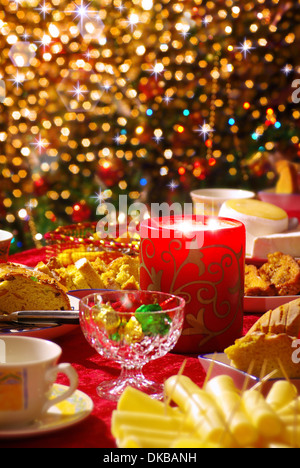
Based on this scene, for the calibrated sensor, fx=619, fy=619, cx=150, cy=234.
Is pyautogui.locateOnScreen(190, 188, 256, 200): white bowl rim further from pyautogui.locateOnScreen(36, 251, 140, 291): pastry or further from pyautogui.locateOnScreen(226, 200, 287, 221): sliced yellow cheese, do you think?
pyautogui.locateOnScreen(36, 251, 140, 291): pastry

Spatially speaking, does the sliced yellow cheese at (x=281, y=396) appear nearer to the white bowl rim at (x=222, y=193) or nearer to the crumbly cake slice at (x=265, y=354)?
the crumbly cake slice at (x=265, y=354)

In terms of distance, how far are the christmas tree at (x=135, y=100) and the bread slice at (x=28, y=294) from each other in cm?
237

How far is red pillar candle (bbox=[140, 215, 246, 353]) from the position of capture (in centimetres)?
99

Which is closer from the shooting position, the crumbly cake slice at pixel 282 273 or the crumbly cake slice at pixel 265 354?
the crumbly cake slice at pixel 265 354

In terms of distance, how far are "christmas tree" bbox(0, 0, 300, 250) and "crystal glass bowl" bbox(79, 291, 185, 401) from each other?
2.60 metres

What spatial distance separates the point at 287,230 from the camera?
1.56 meters

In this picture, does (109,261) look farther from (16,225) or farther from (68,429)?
(16,225)

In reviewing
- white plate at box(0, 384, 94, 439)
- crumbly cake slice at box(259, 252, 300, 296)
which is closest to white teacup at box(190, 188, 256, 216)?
crumbly cake slice at box(259, 252, 300, 296)

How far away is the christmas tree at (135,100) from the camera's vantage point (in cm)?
347

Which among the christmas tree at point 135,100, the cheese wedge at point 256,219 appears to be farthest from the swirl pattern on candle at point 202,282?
the christmas tree at point 135,100

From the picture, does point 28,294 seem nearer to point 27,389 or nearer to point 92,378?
point 92,378

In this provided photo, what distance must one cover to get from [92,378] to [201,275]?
0.78ft

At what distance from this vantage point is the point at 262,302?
1188 millimetres

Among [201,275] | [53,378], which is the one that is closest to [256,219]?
[201,275]
